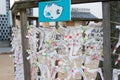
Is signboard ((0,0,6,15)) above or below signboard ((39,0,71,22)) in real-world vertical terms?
above

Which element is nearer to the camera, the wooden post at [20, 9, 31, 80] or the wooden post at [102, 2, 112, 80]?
the wooden post at [102, 2, 112, 80]

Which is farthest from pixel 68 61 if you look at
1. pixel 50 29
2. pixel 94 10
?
pixel 94 10

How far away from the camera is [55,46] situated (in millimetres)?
3908

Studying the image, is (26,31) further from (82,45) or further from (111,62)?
(111,62)

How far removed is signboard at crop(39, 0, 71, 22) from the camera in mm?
3529

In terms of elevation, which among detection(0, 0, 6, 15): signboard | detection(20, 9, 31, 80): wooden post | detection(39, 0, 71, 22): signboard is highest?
detection(0, 0, 6, 15): signboard

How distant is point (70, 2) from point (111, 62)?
75 centimetres

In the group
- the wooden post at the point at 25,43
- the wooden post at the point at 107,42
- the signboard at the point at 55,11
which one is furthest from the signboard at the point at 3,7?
the wooden post at the point at 107,42

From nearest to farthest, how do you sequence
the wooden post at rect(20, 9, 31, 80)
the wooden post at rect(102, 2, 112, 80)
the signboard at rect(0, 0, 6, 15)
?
the wooden post at rect(102, 2, 112, 80) → the wooden post at rect(20, 9, 31, 80) → the signboard at rect(0, 0, 6, 15)

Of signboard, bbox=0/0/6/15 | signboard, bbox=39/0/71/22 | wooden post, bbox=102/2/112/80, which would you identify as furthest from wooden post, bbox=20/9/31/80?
signboard, bbox=0/0/6/15

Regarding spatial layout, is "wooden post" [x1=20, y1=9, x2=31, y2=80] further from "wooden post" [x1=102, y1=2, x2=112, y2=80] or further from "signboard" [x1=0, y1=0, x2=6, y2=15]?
"signboard" [x1=0, y1=0, x2=6, y2=15]

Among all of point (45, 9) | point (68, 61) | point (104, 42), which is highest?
point (45, 9)

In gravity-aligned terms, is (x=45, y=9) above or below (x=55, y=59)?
above

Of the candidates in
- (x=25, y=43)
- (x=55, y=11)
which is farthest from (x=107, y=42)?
(x=25, y=43)
